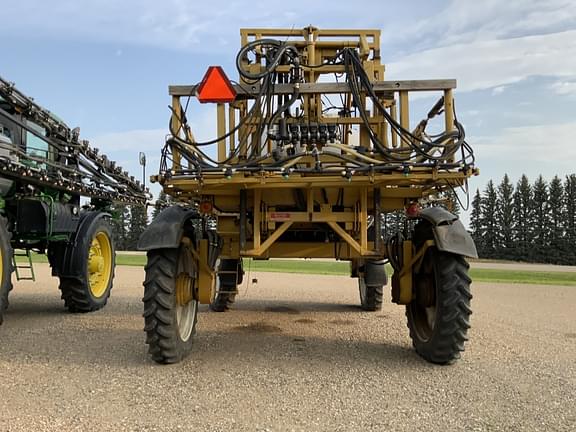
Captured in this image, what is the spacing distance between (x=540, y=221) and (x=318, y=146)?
2300 inches

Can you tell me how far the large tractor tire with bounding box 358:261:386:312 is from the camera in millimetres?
7773

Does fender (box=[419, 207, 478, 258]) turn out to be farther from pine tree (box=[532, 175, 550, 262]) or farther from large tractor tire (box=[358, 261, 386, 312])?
pine tree (box=[532, 175, 550, 262])

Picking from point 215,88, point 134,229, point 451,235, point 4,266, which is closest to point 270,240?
point 215,88

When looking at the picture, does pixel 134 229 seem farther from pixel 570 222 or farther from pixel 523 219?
pixel 570 222

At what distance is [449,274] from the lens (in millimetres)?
4941

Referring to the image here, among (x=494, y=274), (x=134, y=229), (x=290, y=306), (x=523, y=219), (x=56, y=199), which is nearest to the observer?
(x=56, y=199)

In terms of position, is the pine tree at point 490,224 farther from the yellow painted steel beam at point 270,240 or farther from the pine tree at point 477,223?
the yellow painted steel beam at point 270,240

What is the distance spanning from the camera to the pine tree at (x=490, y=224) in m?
59.6

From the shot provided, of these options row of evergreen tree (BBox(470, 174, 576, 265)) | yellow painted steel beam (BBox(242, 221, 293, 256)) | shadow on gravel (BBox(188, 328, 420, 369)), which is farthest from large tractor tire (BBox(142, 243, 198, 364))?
row of evergreen tree (BBox(470, 174, 576, 265))

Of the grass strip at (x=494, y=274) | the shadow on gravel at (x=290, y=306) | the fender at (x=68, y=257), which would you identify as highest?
the fender at (x=68, y=257)

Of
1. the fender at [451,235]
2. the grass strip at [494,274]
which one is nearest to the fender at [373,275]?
the fender at [451,235]

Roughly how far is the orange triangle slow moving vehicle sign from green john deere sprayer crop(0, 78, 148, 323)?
2300 millimetres

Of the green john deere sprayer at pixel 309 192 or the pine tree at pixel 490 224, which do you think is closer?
the green john deere sprayer at pixel 309 192

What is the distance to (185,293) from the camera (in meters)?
5.43
